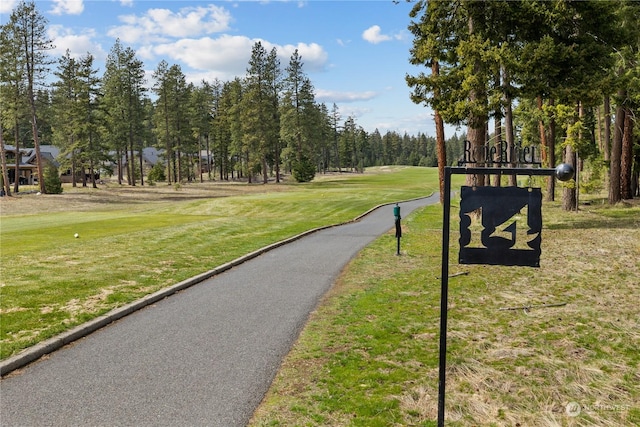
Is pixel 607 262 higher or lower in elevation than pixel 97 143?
lower

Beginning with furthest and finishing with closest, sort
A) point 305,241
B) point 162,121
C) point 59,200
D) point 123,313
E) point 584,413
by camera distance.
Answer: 1. point 162,121
2. point 59,200
3. point 305,241
4. point 123,313
5. point 584,413

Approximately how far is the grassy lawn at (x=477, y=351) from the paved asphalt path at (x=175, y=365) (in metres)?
0.50

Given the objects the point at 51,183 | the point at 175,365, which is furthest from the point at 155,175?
the point at 175,365

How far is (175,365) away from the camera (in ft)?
21.2

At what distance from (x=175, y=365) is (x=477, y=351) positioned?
4584 millimetres

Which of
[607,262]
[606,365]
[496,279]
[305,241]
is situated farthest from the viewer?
[305,241]

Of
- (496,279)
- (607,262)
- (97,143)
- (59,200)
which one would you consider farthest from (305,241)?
(97,143)

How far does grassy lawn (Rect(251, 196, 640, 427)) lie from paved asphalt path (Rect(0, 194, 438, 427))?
1.62 feet

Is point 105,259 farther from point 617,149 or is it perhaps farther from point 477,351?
point 617,149

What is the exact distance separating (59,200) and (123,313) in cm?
3757

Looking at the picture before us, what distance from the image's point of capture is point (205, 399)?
5438 millimetres

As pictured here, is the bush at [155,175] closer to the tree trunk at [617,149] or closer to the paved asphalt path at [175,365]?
the tree trunk at [617,149]

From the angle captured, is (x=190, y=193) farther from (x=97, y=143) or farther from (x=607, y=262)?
(x=607, y=262)

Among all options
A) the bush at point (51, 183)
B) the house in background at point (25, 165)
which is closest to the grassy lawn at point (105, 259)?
the bush at point (51, 183)
